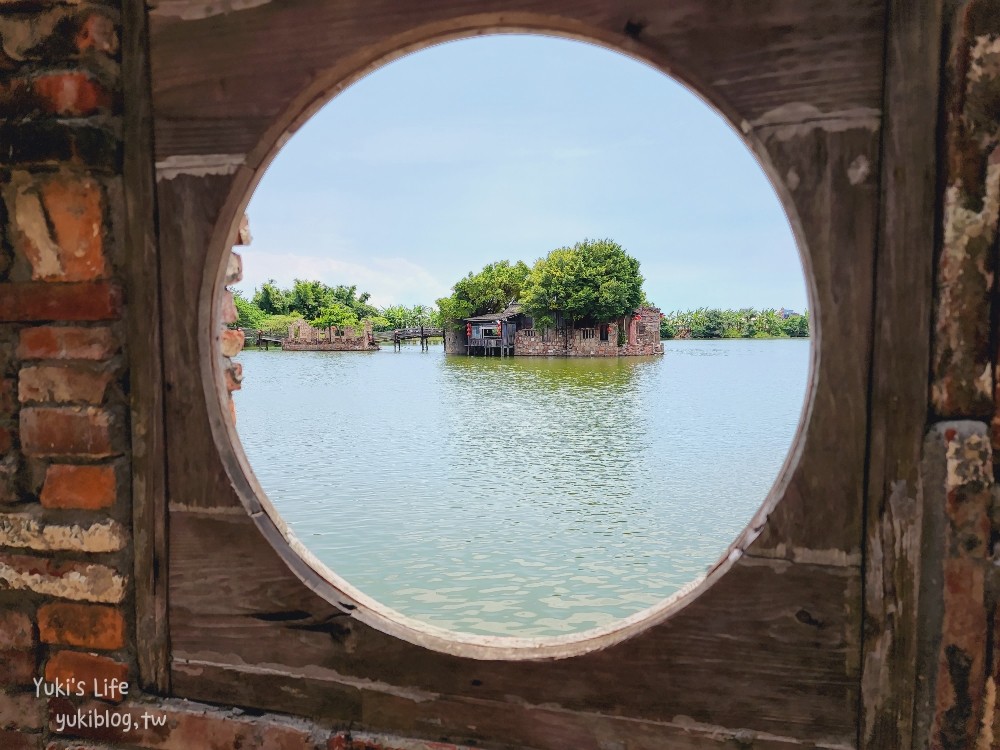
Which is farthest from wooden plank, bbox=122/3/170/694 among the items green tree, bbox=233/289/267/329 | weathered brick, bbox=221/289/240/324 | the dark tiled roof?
green tree, bbox=233/289/267/329

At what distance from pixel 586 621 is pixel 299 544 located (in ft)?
18.5

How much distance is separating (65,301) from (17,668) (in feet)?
2.32

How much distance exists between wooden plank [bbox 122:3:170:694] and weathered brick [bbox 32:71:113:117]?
0.15 feet

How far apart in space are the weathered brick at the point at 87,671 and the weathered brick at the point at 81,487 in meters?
0.29

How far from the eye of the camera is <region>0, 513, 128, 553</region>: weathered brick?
1159mm

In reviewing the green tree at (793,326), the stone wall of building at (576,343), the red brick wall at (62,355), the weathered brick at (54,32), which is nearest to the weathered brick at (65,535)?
the red brick wall at (62,355)

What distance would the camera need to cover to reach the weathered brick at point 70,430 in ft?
3.77

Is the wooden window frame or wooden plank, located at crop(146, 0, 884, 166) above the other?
wooden plank, located at crop(146, 0, 884, 166)

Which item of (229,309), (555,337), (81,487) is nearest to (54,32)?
(229,309)

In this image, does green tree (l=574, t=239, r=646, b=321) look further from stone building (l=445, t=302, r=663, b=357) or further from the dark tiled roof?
the dark tiled roof

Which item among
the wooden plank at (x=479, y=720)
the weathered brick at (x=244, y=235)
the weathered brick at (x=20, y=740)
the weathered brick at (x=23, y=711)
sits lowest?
the weathered brick at (x=20, y=740)

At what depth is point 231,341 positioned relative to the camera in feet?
4.77

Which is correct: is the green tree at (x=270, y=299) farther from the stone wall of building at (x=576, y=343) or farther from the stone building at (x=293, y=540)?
the stone building at (x=293, y=540)

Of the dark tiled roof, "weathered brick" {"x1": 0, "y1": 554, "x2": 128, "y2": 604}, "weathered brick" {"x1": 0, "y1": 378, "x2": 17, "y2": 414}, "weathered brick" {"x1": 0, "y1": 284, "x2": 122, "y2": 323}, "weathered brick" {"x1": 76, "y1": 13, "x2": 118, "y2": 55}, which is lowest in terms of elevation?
"weathered brick" {"x1": 0, "y1": 554, "x2": 128, "y2": 604}
